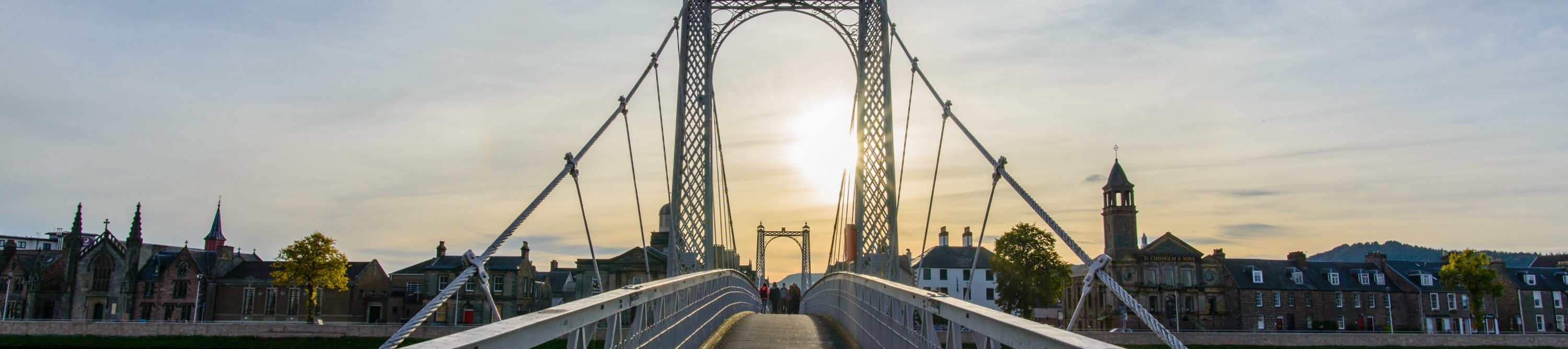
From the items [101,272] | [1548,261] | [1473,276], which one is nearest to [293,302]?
[101,272]

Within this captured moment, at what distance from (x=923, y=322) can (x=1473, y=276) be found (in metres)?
68.2

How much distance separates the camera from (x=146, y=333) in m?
44.5

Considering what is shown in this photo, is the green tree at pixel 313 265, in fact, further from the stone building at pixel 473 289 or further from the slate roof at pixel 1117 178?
the slate roof at pixel 1117 178

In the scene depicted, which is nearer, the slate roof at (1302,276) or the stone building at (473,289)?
the stone building at (473,289)

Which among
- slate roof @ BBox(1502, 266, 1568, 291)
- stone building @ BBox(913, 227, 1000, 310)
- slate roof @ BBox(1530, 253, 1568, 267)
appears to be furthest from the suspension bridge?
slate roof @ BBox(1530, 253, 1568, 267)

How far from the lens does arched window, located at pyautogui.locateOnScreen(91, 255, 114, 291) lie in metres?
72.2

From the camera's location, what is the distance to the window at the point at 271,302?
226 feet

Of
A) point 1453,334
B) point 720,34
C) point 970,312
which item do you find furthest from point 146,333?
point 1453,334

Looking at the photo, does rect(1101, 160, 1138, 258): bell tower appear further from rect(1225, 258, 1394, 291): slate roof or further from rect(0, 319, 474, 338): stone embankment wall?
rect(0, 319, 474, 338): stone embankment wall

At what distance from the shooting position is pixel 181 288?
7056 centimetres

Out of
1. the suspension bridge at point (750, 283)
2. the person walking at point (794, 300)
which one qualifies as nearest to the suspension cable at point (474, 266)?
the suspension bridge at point (750, 283)

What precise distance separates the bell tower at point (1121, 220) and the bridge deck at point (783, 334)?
57.2 metres

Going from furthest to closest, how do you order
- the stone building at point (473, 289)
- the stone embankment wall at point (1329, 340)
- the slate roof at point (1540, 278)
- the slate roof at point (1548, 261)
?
the slate roof at point (1548, 261)
the slate roof at point (1540, 278)
the stone building at point (473, 289)
the stone embankment wall at point (1329, 340)

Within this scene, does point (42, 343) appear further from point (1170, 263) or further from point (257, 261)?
point (1170, 263)
